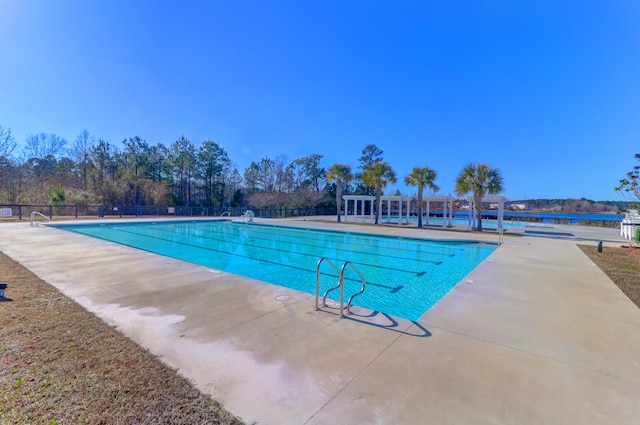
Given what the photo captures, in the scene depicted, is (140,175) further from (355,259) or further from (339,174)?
(355,259)

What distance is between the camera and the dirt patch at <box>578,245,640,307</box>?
16.6ft

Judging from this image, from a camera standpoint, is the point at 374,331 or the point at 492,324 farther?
the point at 492,324

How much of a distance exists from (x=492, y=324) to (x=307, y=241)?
9.63 metres

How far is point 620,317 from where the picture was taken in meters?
3.68

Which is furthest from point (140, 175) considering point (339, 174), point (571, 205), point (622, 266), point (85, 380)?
point (571, 205)

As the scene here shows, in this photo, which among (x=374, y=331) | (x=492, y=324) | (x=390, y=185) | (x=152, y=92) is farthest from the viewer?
(x=390, y=185)

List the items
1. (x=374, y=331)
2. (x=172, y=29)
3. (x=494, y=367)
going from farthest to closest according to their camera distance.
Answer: (x=172, y=29) < (x=374, y=331) < (x=494, y=367)

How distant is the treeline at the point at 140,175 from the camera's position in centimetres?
2442

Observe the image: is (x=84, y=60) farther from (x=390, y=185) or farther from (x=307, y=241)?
(x=390, y=185)

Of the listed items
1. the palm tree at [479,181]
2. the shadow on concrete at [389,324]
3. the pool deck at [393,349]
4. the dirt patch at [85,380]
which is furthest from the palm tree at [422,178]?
the dirt patch at [85,380]

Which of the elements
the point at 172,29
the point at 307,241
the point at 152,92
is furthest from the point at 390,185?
the point at 152,92

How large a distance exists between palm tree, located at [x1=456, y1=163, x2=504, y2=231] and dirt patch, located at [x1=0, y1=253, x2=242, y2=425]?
1645 centimetres

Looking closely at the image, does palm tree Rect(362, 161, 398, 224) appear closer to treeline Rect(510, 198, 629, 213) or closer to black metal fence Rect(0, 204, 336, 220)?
black metal fence Rect(0, 204, 336, 220)

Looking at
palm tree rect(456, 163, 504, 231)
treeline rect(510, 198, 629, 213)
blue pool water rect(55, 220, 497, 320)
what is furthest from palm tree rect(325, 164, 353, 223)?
treeline rect(510, 198, 629, 213)
